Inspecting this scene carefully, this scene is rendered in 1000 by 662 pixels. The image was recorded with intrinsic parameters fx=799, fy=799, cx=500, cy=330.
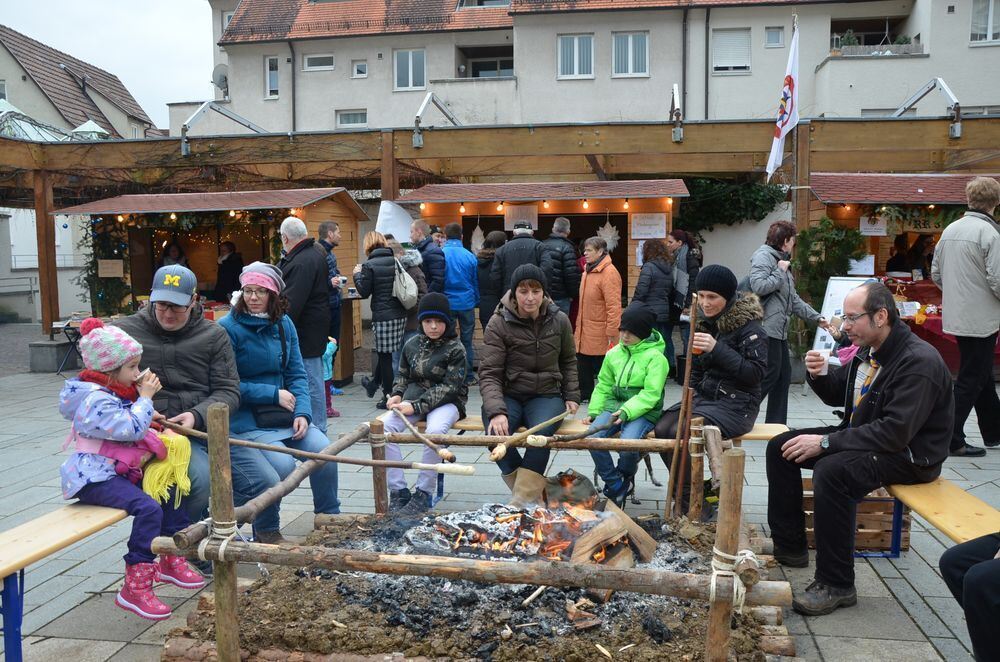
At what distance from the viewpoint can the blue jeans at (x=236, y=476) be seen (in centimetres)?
433

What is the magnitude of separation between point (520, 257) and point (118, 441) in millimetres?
5921

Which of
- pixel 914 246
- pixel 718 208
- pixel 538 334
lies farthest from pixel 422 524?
pixel 718 208

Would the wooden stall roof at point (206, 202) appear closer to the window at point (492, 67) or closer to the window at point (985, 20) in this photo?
the window at point (492, 67)

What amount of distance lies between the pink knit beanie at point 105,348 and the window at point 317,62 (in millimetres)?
22762

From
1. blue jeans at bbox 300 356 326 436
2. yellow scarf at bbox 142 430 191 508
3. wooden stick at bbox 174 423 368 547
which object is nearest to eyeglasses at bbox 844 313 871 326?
wooden stick at bbox 174 423 368 547

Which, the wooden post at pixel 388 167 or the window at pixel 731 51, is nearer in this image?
the wooden post at pixel 388 167

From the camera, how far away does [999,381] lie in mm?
9742

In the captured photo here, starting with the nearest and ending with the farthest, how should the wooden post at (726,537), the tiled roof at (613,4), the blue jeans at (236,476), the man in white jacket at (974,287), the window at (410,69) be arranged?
the wooden post at (726,537) → the blue jeans at (236,476) → the man in white jacket at (974,287) → the tiled roof at (613,4) → the window at (410,69)

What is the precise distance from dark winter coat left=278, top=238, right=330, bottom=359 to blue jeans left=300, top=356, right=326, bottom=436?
0.07 m

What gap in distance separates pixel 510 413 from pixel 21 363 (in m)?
11.6

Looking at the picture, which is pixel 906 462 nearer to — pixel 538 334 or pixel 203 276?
pixel 538 334

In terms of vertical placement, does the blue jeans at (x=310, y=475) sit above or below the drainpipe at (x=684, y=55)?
below

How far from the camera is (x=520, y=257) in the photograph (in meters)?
9.25

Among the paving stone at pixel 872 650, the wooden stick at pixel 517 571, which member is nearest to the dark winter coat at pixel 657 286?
the paving stone at pixel 872 650
